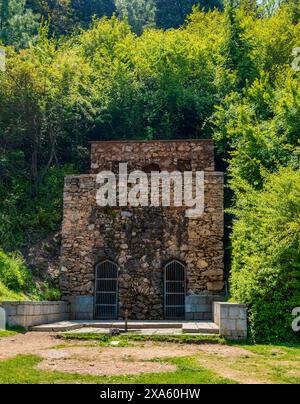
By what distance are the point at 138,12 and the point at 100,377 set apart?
40.7m

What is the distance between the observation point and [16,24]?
98.0ft

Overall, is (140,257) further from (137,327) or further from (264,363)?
(264,363)

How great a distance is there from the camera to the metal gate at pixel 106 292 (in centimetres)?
1495

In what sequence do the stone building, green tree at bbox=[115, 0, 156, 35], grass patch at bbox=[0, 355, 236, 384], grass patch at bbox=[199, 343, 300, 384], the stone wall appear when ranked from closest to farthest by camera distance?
1. grass patch at bbox=[0, 355, 236, 384]
2. grass patch at bbox=[199, 343, 300, 384]
3. the stone building
4. the stone wall
5. green tree at bbox=[115, 0, 156, 35]

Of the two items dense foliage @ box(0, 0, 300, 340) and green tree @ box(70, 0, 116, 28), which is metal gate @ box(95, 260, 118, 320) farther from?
green tree @ box(70, 0, 116, 28)

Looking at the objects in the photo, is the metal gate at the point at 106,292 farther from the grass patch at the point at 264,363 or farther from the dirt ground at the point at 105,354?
the grass patch at the point at 264,363

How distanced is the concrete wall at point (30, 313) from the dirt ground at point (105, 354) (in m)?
0.54

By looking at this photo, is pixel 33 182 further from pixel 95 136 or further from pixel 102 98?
pixel 102 98

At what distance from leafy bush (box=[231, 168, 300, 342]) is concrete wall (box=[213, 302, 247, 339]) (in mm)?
222

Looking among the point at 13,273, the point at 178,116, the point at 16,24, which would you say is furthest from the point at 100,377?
the point at 16,24

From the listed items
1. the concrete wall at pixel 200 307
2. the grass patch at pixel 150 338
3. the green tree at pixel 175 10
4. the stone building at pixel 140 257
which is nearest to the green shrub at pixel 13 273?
the stone building at pixel 140 257

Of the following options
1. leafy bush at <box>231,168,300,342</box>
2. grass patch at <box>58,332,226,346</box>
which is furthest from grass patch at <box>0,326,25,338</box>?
leafy bush at <box>231,168,300,342</box>

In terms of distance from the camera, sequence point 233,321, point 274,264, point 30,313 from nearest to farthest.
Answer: point 233,321 → point 274,264 → point 30,313

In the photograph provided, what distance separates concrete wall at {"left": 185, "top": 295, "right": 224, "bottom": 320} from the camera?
47.2ft
